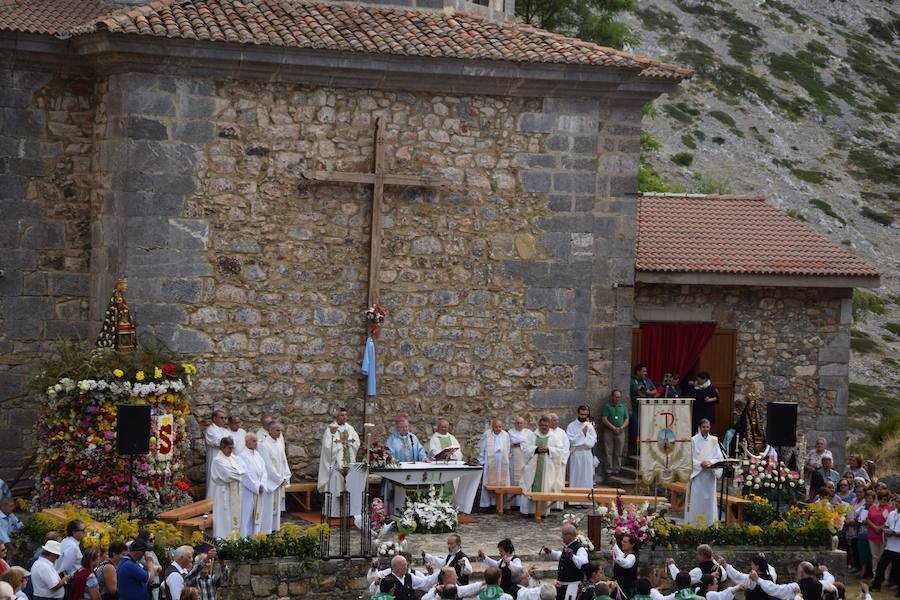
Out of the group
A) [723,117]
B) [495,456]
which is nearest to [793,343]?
[495,456]

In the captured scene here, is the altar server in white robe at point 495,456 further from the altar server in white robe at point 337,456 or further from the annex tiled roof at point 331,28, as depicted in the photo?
the annex tiled roof at point 331,28

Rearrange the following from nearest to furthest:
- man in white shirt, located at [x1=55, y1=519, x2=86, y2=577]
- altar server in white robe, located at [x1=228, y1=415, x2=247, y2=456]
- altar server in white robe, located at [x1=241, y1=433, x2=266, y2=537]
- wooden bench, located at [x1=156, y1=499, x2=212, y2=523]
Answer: man in white shirt, located at [x1=55, y1=519, x2=86, y2=577], wooden bench, located at [x1=156, y1=499, x2=212, y2=523], altar server in white robe, located at [x1=241, y1=433, x2=266, y2=537], altar server in white robe, located at [x1=228, y1=415, x2=247, y2=456]

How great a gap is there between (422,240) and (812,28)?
171ft

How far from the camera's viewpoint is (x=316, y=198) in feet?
66.0

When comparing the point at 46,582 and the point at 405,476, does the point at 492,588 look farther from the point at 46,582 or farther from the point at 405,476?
the point at 405,476

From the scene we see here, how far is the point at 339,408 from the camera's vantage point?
20328 millimetres

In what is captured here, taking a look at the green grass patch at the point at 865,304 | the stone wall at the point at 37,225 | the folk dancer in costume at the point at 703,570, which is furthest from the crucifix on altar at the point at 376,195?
the green grass patch at the point at 865,304

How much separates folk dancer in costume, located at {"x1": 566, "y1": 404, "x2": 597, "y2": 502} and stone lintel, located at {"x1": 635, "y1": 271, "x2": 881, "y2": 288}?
2822 millimetres

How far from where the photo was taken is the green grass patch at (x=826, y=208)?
182ft

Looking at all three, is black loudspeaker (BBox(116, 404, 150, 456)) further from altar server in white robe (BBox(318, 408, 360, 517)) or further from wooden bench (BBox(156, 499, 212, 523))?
altar server in white robe (BBox(318, 408, 360, 517))

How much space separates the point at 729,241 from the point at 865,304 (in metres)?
22.3

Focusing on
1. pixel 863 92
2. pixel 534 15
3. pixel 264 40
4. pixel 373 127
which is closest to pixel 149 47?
pixel 264 40

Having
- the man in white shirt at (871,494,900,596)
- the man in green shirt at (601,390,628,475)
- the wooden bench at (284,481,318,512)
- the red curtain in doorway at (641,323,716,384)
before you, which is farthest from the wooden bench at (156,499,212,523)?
the red curtain in doorway at (641,323,716,384)

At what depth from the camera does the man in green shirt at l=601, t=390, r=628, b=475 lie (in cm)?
2170
